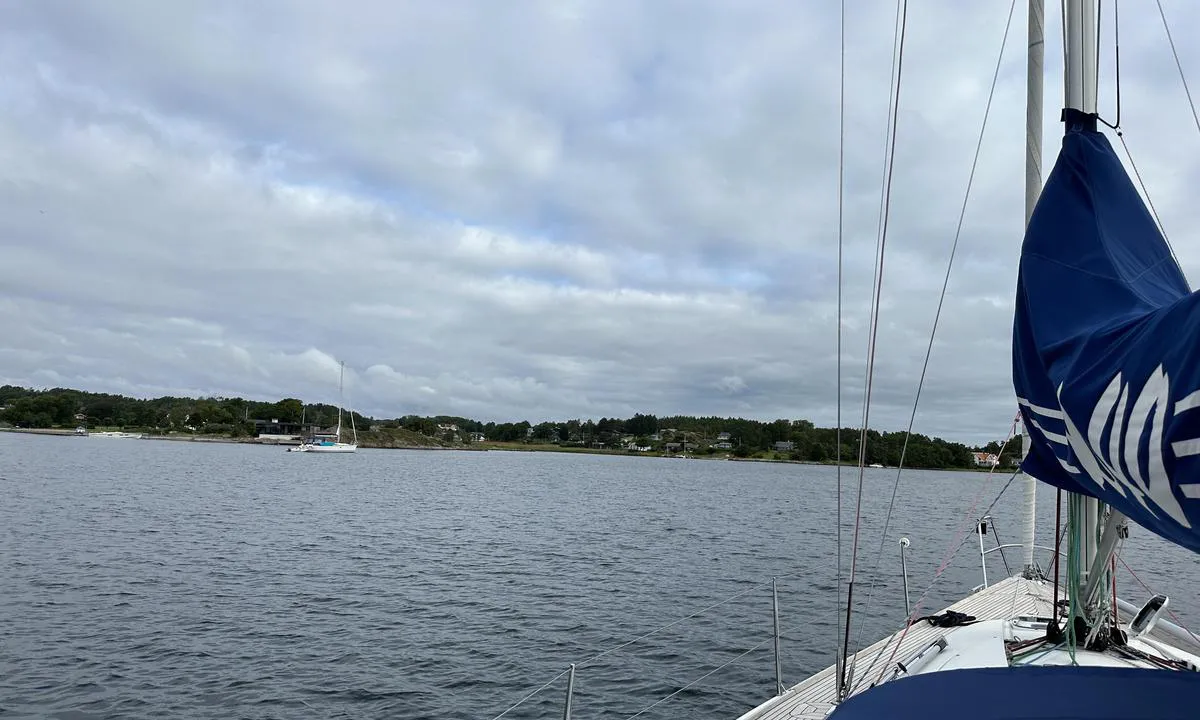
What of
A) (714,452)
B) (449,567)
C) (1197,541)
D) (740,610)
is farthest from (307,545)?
(714,452)

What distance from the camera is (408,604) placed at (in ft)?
61.1

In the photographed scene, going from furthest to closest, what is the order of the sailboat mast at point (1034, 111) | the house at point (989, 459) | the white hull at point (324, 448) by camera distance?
1. the white hull at point (324, 448)
2. the house at point (989, 459)
3. the sailboat mast at point (1034, 111)

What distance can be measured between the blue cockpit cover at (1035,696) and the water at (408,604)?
27.4 feet

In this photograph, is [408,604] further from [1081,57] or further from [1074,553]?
[1081,57]

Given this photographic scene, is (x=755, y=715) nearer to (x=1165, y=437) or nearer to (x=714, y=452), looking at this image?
(x=1165, y=437)

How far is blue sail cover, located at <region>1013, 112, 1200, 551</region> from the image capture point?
2559mm

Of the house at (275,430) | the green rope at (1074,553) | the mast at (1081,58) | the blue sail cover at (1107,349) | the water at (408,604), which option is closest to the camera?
the blue sail cover at (1107,349)

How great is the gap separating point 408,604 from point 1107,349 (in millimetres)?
17833

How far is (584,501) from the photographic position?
52.4 meters

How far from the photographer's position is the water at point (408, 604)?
12188 mm

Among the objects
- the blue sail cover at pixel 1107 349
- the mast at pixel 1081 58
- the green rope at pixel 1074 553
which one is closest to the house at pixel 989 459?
the green rope at pixel 1074 553

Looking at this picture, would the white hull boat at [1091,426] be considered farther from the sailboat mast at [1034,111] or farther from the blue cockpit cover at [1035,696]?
the sailboat mast at [1034,111]

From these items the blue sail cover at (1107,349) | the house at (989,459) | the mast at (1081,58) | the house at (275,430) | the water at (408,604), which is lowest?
the water at (408,604)

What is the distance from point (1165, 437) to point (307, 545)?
94.4 feet
